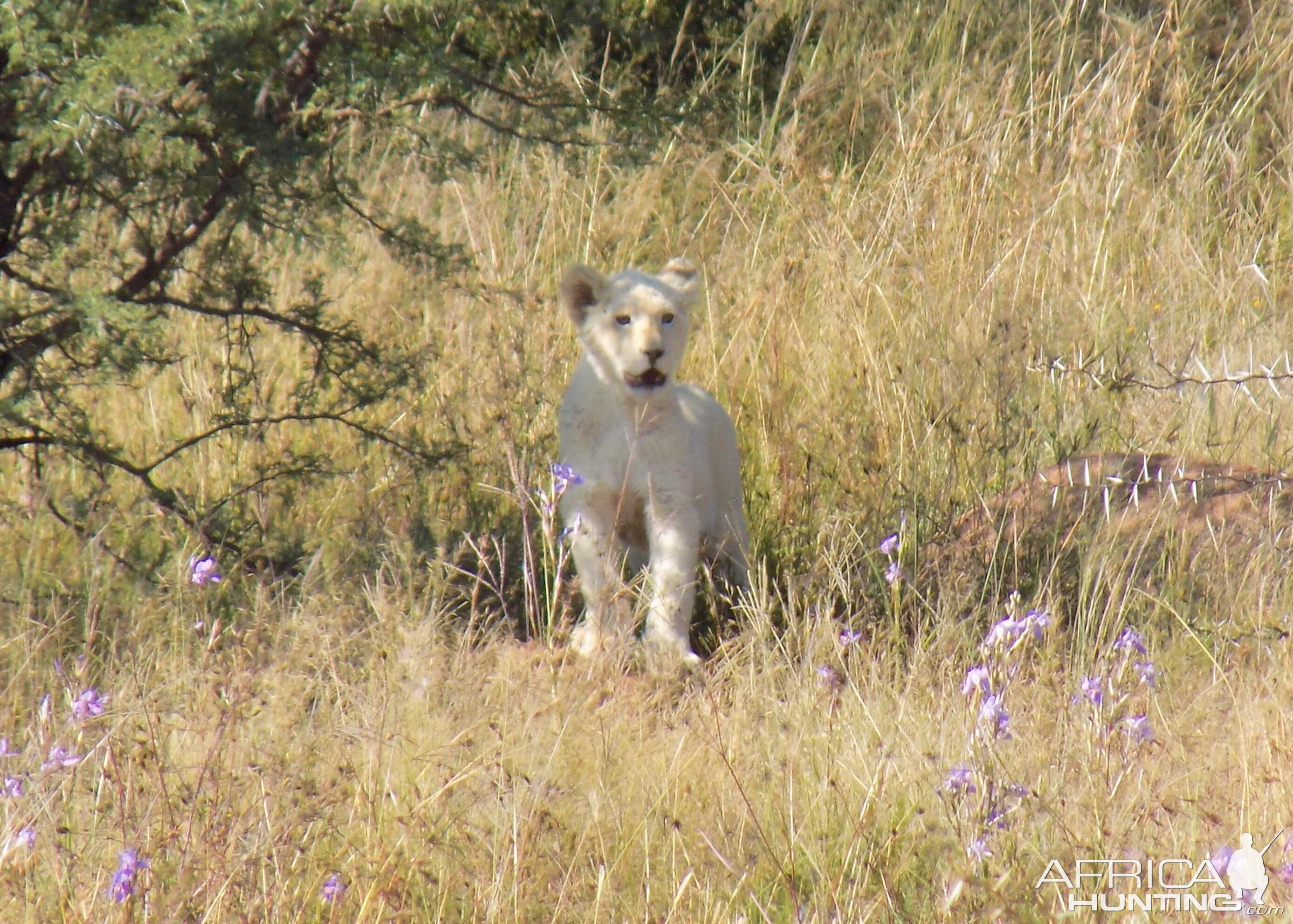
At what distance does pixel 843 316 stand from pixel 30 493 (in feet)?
11.2

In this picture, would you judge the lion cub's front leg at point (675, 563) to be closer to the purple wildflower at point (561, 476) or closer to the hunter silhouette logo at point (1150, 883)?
the purple wildflower at point (561, 476)

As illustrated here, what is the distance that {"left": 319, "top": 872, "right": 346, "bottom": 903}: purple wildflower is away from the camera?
2.58 m

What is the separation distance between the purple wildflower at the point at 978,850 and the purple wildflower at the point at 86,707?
1.58m

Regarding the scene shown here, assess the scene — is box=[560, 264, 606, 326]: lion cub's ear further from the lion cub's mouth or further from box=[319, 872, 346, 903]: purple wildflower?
box=[319, 872, 346, 903]: purple wildflower

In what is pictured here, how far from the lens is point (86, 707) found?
2.84 meters

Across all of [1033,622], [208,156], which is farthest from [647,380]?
[1033,622]

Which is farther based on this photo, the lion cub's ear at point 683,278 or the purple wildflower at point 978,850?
the lion cub's ear at point 683,278

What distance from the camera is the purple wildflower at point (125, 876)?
2391mm

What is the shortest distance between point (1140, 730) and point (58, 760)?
207cm

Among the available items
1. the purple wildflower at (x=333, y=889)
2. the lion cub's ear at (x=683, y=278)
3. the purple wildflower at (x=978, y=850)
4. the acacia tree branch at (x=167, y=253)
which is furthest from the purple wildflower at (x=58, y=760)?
the lion cub's ear at (x=683, y=278)

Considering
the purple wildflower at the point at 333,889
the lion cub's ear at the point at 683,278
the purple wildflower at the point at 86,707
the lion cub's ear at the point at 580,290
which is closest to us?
the purple wildflower at the point at 333,889

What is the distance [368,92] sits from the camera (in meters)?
4.22

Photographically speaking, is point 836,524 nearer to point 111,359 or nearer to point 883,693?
point 883,693

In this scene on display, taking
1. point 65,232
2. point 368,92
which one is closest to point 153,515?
point 65,232
